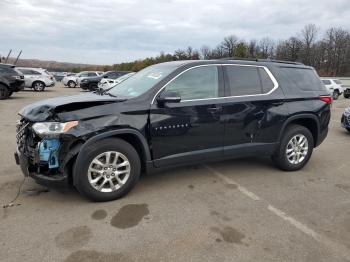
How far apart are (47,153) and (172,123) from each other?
1.55 metres

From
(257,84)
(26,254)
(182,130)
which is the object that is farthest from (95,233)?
(257,84)

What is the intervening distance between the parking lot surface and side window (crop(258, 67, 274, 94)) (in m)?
1.36

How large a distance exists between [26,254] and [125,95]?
228cm

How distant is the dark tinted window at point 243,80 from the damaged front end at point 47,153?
230 centimetres

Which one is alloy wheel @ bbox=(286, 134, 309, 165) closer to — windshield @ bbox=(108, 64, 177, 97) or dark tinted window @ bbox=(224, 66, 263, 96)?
dark tinted window @ bbox=(224, 66, 263, 96)

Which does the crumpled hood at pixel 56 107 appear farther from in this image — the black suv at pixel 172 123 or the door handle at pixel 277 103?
the door handle at pixel 277 103

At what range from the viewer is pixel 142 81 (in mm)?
4863

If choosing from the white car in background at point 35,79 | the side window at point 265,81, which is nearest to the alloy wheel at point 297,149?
the side window at point 265,81

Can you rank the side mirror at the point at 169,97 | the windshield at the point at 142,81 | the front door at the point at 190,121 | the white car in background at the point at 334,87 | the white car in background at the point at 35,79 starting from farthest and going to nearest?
the white car in background at the point at 334,87 < the white car in background at the point at 35,79 < the windshield at the point at 142,81 < the front door at the point at 190,121 < the side mirror at the point at 169,97

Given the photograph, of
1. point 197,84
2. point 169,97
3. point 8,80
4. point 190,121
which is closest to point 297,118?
point 197,84

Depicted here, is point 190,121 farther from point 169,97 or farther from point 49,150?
point 49,150

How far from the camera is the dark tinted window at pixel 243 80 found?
16.0ft

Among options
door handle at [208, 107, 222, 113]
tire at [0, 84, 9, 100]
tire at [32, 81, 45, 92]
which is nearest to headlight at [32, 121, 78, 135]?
door handle at [208, 107, 222, 113]

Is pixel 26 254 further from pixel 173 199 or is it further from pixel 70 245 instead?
pixel 173 199
